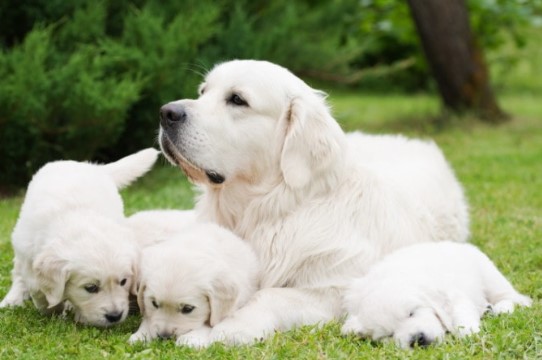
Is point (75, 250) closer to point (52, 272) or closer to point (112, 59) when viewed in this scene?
point (52, 272)

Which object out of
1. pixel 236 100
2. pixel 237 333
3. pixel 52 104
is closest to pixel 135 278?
pixel 237 333

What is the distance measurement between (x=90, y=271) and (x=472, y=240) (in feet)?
10.6

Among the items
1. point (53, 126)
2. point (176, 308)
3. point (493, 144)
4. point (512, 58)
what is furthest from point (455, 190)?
point (512, 58)

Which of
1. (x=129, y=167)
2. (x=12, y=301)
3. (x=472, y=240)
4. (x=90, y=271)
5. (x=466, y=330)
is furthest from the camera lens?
(x=472, y=240)

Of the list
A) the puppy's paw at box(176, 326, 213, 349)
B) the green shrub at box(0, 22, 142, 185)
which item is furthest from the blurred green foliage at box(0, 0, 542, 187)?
the puppy's paw at box(176, 326, 213, 349)

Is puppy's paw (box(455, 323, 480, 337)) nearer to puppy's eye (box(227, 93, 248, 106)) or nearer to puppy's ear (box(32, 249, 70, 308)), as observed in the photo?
puppy's eye (box(227, 93, 248, 106))

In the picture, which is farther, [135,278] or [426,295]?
[135,278]

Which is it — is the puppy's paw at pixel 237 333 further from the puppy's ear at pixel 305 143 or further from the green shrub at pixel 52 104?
the green shrub at pixel 52 104

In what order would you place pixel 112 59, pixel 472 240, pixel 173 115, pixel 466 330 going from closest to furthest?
1. pixel 466 330
2. pixel 173 115
3. pixel 472 240
4. pixel 112 59

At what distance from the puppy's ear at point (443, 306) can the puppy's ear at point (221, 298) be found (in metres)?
0.99

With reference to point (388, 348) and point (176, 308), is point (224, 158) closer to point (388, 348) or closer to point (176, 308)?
point (176, 308)

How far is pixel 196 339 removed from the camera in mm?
4363

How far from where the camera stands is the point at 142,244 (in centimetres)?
A: 537

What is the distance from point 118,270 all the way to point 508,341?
1.97 metres
